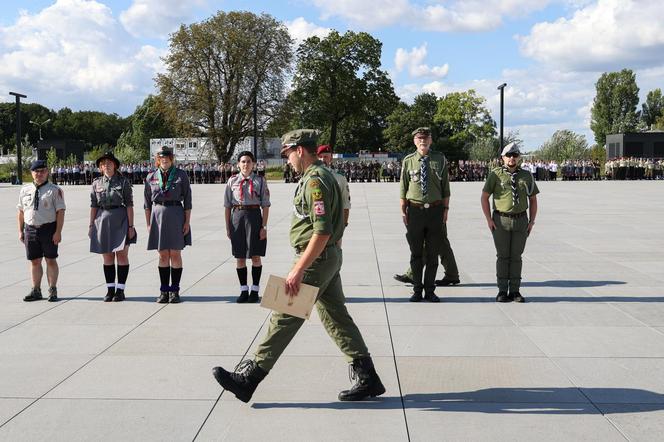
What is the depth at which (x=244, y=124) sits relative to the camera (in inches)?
2195

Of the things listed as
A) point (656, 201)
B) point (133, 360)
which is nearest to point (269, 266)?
point (133, 360)

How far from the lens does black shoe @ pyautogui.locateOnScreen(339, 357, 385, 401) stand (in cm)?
457

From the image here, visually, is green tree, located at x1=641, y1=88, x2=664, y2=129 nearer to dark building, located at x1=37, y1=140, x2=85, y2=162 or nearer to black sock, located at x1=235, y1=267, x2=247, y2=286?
dark building, located at x1=37, y1=140, x2=85, y2=162

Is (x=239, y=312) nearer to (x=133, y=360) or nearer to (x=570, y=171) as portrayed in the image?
(x=133, y=360)

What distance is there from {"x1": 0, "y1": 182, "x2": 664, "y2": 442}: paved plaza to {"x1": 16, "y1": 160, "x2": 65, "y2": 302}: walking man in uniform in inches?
14.3

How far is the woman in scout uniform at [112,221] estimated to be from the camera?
800 centimetres

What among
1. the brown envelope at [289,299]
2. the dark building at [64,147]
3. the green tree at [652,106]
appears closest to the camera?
the brown envelope at [289,299]

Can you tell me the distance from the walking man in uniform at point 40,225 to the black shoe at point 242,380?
4280 millimetres

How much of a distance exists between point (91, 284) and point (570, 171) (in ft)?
A: 154

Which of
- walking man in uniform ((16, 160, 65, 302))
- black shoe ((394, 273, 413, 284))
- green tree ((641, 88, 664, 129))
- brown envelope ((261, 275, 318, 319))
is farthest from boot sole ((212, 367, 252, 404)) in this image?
green tree ((641, 88, 664, 129))

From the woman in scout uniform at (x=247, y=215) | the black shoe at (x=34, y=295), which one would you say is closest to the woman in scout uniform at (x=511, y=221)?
the woman in scout uniform at (x=247, y=215)

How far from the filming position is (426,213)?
803 centimetres

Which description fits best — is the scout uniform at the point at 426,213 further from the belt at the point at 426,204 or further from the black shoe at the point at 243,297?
the black shoe at the point at 243,297

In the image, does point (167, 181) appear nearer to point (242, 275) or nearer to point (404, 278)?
point (242, 275)
